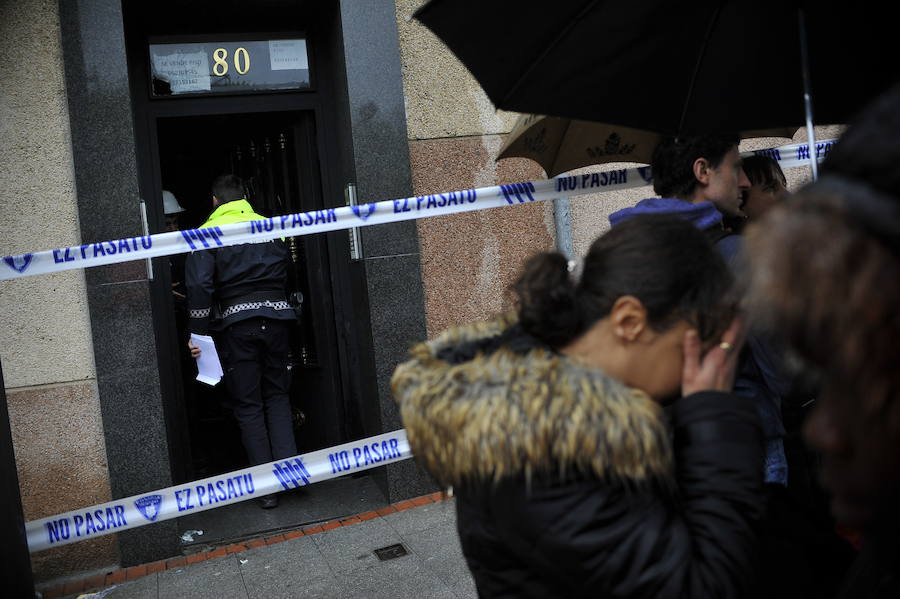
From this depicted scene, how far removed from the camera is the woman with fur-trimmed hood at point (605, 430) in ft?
4.42

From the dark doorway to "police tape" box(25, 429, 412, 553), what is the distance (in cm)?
156

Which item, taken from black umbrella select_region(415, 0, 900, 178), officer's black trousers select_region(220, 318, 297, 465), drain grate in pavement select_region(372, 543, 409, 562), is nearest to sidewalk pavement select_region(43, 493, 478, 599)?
drain grate in pavement select_region(372, 543, 409, 562)

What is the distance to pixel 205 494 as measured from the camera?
3.69 metres

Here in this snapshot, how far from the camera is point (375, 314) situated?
207 inches

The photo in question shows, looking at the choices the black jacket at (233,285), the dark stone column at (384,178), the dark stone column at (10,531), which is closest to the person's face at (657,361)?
the dark stone column at (10,531)

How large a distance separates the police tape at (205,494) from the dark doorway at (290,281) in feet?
5.11

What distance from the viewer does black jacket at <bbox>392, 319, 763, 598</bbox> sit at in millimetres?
1345

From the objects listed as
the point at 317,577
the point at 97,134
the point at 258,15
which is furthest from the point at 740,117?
the point at 258,15

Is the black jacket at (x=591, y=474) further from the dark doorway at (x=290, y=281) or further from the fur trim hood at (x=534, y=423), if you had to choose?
the dark doorway at (x=290, y=281)

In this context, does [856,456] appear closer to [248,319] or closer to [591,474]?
[591,474]

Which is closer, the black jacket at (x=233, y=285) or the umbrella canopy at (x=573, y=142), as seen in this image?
the umbrella canopy at (x=573, y=142)

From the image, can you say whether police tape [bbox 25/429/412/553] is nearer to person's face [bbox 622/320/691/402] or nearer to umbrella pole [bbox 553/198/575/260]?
umbrella pole [bbox 553/198/575/260]

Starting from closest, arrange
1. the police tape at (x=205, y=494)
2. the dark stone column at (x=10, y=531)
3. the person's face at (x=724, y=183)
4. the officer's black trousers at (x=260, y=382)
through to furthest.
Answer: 1. the person's face at (x=724, y=183)
2. the dark stone column at (x=10, y=531)
3. the police tape at (x=205, y=494)
4. the officer's black trousers at (x=260, y=382)

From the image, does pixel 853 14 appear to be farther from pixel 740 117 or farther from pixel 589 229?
pixel 589 229
